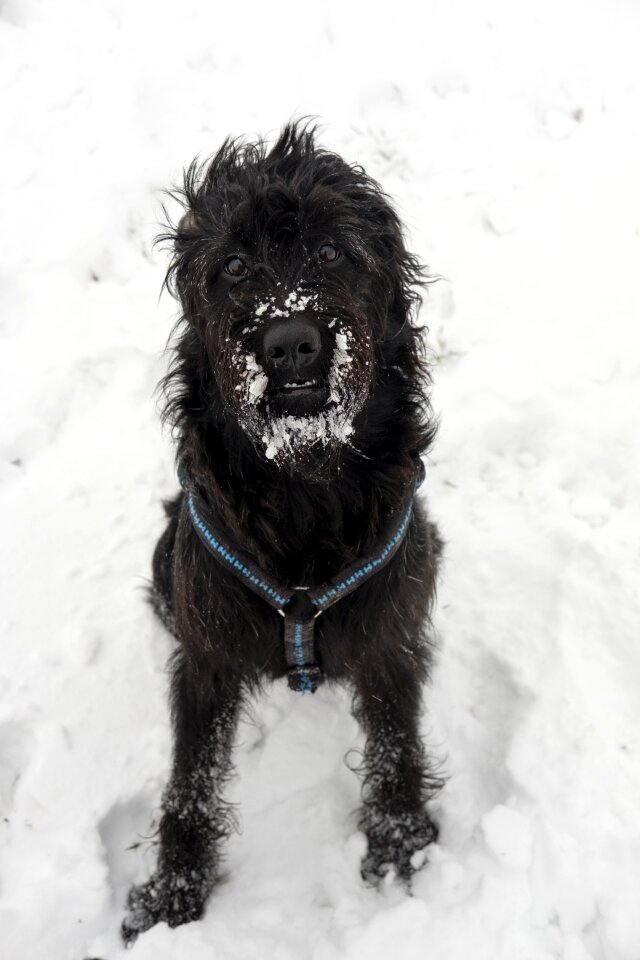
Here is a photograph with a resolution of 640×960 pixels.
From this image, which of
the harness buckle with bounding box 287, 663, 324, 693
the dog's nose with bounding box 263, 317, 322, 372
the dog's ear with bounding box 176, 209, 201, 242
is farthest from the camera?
the harness buckle with bounding box 287, 663, 324, 693

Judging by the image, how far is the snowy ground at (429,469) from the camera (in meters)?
2.72

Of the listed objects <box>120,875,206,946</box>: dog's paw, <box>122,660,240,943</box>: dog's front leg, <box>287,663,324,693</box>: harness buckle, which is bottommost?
<box>120,875,206,946</box>: dog's paw

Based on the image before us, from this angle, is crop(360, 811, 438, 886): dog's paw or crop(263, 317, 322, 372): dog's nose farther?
crop(360, 811, 438, 886): dog's paw

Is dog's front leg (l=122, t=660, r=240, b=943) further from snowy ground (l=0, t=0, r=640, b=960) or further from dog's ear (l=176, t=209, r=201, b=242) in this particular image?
dog's ear (l=176, t=209, r=201, b=242)

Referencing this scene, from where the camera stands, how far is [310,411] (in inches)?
78.4

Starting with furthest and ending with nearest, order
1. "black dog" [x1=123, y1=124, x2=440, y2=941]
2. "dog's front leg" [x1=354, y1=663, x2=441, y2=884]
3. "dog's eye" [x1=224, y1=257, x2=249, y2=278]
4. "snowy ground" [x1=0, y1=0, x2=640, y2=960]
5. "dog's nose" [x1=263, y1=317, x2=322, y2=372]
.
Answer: "dog's front leg" [x1=354, y1=663, x2=441, y2=884] → "snowy ground" [x1=0, y1=0, x2=640, y2=960] → "dog's eye" [x1=224, y1=257, x2=249, y2=278] → "black dog" [x1=123, y1=124, x2=440, y2=941] → "dog's nose" [x1=263, y1=317, x2=322, y2=372]

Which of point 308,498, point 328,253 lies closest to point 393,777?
point 308,498

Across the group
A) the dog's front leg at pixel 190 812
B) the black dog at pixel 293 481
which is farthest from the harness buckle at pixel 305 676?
the dog's front leg at pixel 190 812

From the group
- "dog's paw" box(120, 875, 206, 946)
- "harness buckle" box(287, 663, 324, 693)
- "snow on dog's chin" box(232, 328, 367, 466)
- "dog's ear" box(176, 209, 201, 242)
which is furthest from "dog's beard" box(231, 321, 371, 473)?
"dog's paw" box(120, 875, 206, 946)

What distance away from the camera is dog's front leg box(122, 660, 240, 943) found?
2764 mm

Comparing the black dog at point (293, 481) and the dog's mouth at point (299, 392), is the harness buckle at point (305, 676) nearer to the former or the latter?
the black dog at point (293, 481)

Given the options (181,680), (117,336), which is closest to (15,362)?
(117,336)

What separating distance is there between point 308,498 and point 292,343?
616mm

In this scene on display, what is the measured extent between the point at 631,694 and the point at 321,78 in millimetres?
5006
